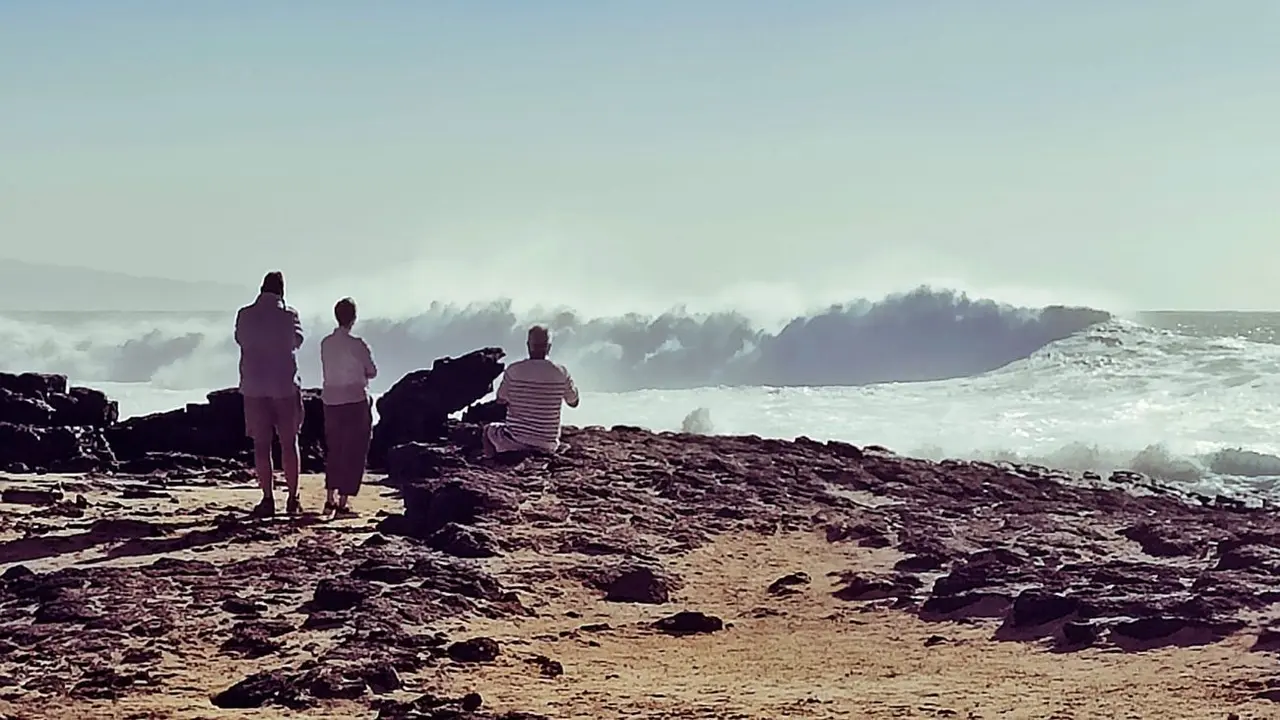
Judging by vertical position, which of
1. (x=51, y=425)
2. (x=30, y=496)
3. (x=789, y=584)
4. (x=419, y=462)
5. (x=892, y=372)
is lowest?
(x=789, y=584)

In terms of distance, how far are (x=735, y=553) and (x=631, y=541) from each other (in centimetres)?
65

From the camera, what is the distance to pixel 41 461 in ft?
42.2

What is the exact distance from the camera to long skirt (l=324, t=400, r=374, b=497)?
10367 mm

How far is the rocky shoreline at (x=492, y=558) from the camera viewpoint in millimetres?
6289

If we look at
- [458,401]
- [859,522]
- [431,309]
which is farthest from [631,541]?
[431,309]

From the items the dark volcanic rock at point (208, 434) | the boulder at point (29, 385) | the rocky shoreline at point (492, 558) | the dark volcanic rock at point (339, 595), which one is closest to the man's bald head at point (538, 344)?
the rocky shoreline at point (492, 558)

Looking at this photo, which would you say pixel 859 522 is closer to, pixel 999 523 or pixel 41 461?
pixel 999 523

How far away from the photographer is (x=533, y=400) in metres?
11.8

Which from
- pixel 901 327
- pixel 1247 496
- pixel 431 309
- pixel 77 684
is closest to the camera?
pixel 77 684

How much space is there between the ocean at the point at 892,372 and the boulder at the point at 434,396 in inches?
293

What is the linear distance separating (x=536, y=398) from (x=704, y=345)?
1369 inches

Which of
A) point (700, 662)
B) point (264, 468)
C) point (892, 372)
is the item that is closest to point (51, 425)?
point (264, 468)

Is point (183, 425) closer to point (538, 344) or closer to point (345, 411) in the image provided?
point (345, 411)

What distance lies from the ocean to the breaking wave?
70mm
